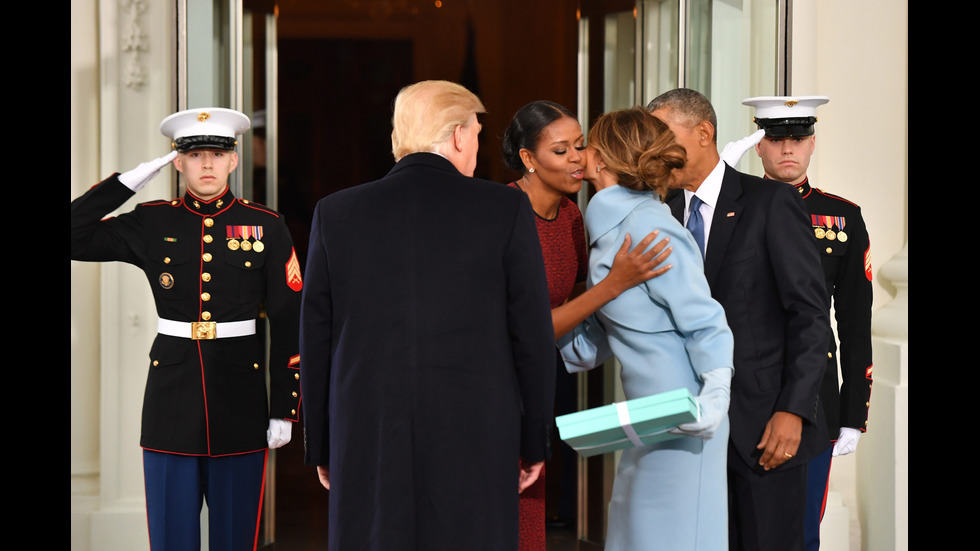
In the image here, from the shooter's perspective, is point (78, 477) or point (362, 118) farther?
point (362, 118)

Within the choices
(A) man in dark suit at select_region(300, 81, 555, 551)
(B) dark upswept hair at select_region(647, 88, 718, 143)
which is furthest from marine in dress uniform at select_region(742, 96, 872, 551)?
(A) man in dark suit at select_region(300, 81, 555, 551)

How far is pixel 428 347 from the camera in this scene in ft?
6.26

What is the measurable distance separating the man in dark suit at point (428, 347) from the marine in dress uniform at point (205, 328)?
0.90 meters

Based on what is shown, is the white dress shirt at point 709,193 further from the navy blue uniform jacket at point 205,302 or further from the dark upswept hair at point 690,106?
the navy blue uniform jacket at point 205,302

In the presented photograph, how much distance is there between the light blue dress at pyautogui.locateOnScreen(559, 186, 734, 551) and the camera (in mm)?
1969

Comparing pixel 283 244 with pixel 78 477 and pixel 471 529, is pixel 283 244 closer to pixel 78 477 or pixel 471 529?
pixel 471 529

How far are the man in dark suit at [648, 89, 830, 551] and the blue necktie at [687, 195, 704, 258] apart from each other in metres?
0.05

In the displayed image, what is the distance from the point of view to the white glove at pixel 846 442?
10.0 ft

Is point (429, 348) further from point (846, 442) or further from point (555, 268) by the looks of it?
point (846, 442)

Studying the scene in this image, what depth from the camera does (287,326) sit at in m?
2.87

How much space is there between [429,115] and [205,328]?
1.15m

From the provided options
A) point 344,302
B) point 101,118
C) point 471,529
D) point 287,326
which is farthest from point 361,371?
point 101,118

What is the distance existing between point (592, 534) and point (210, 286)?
7.48ft

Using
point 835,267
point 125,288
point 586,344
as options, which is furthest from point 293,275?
point 835,267
